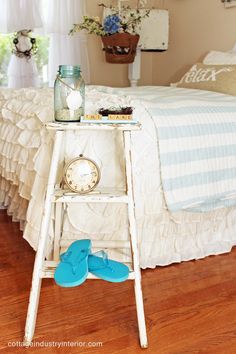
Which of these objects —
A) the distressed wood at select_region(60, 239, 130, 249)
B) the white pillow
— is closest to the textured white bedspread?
the distressed wood at select_region(60, 239, 130, 249)

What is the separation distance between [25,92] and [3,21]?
1.48 metres

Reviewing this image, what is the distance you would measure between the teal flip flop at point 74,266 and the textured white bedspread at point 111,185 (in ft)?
0.46

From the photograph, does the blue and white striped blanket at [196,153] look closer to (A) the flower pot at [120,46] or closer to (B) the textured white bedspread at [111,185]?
(B) the textured white bedspread at [111,185]

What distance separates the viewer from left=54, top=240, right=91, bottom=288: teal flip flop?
1.21m

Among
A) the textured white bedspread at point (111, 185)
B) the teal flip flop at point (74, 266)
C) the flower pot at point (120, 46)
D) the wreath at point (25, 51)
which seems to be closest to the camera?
the teal flip flop at point (74, 266)

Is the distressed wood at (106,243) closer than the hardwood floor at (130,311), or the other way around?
the hardwood floor at (130,311)

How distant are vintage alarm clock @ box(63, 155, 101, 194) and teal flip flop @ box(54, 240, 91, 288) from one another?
0.22 m

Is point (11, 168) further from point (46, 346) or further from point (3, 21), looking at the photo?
point (3, 21)

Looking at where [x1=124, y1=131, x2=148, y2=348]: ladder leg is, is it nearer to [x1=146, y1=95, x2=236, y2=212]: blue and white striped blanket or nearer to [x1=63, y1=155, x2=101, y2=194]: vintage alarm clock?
[x1=63, y1=155, x2=101, y2=194]: vintage alarm clock

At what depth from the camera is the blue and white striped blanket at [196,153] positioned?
62.1 inches

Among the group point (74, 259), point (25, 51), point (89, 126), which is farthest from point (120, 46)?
point (74, 259)

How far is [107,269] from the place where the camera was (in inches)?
50.1

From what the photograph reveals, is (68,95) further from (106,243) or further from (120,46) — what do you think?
(120,46)

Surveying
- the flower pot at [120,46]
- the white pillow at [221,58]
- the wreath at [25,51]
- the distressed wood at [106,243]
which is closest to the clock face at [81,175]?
the distressed wood at [106,243]
